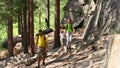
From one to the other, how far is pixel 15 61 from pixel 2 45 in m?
9.38

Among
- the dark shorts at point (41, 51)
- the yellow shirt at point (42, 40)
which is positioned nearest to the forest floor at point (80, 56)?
the dark shorts at point (41, 51)

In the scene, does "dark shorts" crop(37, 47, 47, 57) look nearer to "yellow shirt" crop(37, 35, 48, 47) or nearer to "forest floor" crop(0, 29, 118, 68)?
"yellow shirt" crop(37, 35, 48, 47)

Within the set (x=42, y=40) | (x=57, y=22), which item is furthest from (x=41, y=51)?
(x=57, y=22)

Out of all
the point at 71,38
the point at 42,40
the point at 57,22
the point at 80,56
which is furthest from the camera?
the point at 57,22

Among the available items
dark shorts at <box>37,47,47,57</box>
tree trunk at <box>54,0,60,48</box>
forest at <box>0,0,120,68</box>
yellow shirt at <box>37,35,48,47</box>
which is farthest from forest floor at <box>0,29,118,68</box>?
yellow shirt at <box>37,35,48,47</box>

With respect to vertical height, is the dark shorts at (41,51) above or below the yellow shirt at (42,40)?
below

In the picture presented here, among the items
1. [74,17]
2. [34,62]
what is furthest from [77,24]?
[34,62]

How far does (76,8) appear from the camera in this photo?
3022 cm

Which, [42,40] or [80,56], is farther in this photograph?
[80,56]

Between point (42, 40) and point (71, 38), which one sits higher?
point (42, 40)

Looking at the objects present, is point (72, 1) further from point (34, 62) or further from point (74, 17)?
point (34, 62)

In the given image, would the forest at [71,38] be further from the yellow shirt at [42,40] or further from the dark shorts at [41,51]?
the dark shorts at [41,51]

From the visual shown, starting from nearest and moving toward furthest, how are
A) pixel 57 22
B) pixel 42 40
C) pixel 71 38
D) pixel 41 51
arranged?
pixel 42 40 → pixel 41 51 → pixel 71 38 → pixel 57 22

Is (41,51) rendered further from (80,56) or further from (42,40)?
(80,56)
